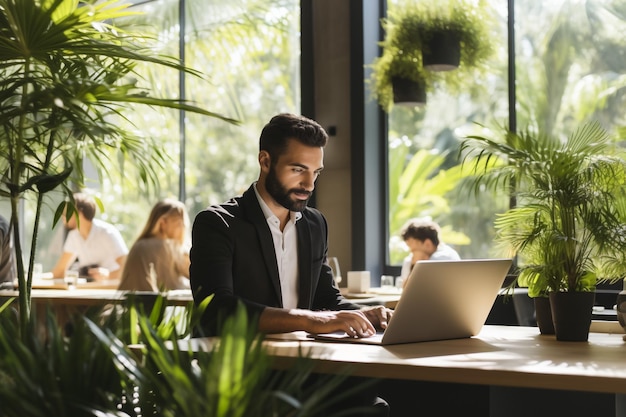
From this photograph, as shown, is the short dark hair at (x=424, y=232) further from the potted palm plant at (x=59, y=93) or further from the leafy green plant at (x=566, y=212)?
the potted palm plant at (x=59, y=93)

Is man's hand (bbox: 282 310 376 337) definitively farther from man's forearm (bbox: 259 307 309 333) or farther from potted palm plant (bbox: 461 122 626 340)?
potted palm plant (bbox: 461 122 626 340)

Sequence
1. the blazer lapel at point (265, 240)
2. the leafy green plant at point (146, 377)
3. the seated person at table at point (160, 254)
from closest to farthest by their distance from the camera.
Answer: the leafy green plant at point (146, 377) < the blazer lapel at point (265, 240) < the seated person at table at point (160, 254)

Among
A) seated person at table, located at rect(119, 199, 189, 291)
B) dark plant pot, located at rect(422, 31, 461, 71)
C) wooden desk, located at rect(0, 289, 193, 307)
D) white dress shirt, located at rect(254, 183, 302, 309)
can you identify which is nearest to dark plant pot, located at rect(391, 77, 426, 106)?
dark plant pot, located at rect(422, 31, 461, 71)

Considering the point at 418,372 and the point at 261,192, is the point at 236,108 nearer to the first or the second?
the point at 261,192

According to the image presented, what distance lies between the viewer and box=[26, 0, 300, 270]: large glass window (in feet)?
29.2

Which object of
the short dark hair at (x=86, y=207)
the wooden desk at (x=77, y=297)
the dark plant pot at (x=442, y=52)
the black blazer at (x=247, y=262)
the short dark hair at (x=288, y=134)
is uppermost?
the dark plant pot at (x=442, y=52)

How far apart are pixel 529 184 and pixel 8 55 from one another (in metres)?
1.69

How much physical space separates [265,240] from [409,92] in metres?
4.15

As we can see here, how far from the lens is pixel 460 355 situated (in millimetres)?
2395

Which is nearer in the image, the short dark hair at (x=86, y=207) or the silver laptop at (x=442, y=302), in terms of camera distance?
the silver laptop at (x=442, y=302)

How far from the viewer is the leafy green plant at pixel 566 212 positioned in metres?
2.80

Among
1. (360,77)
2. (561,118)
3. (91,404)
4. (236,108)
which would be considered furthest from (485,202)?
(91,404)

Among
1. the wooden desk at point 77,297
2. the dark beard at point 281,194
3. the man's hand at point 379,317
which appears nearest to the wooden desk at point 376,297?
the wooden desk at point 77,297

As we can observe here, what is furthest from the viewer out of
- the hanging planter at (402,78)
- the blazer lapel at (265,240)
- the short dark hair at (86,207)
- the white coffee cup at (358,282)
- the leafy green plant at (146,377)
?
the short dark hair at (86,207)
